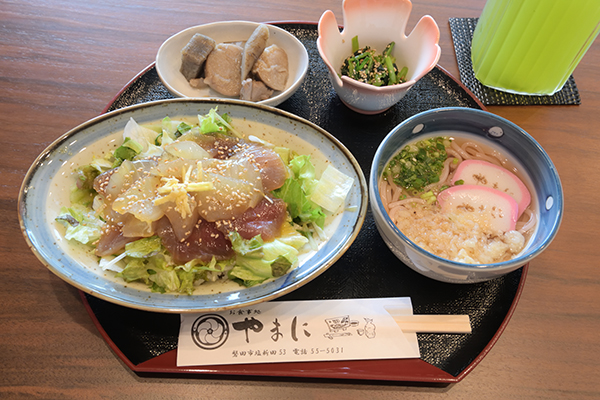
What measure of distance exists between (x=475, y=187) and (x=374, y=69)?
803 mm

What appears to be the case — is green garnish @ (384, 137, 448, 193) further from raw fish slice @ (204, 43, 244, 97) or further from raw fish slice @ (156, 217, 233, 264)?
raw fish slice @ (204, 43, 244, 97)

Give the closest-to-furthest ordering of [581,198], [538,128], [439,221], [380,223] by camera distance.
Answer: [380,223] < [439,221] < [581,198] < [538,128]

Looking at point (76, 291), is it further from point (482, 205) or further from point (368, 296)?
point (482, 205)

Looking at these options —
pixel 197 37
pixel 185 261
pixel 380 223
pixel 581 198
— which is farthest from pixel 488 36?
pixel 185 261

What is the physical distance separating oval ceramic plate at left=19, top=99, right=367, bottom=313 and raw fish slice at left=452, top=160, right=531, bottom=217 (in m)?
0.44

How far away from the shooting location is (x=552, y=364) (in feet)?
4.61

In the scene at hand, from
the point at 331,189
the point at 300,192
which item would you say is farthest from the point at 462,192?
the point at 300,192

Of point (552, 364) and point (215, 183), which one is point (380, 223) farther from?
point (552, 364)

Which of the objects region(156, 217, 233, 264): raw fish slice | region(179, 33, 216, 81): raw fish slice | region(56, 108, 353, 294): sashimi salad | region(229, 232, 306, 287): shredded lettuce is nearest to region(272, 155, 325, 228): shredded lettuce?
region(56, 108, 353, 294): sashimi salad

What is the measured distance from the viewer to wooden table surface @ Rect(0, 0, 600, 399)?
1305 mm

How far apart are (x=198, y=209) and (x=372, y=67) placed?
3.76 ft

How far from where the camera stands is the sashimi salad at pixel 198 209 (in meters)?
1.33

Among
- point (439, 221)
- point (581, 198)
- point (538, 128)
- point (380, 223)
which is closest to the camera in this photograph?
point (380, 223)

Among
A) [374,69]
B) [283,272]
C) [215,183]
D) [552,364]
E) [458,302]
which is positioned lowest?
[552,364]
